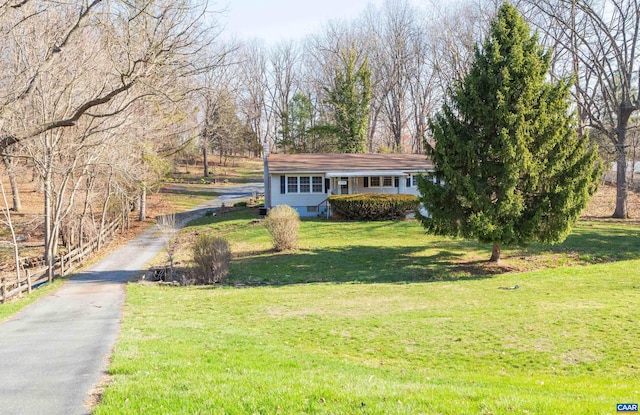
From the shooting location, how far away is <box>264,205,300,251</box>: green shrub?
900 inches

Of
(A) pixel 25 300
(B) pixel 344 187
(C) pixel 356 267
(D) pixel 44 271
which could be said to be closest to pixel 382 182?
(B) pixel 344 187

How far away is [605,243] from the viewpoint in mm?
23875

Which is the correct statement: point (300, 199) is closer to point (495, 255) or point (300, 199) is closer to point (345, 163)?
point (345, 163)

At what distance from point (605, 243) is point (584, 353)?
1705 cm

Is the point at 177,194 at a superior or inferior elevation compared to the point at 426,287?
superior

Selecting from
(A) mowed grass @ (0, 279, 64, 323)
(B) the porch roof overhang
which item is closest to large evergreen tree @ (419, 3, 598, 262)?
(A) mowed grass @ (0, 279, 64, 323)

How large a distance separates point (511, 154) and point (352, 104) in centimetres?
3437

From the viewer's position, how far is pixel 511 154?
59.0 feet

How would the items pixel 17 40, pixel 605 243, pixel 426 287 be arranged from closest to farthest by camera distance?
pixel 17 40 < pixel 426 287 < pixel 605 243

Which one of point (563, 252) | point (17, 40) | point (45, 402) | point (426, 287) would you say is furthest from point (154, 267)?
point (563, 252)

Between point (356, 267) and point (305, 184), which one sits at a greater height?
point (305, 184)

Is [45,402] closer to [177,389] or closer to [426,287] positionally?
[177,389]

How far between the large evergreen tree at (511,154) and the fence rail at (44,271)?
14173mm

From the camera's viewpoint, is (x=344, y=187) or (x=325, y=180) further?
(x=344, y=187)
